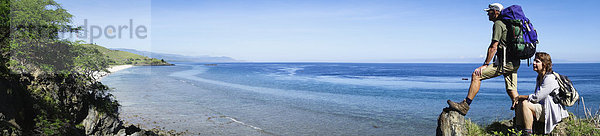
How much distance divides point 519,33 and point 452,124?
229 cm

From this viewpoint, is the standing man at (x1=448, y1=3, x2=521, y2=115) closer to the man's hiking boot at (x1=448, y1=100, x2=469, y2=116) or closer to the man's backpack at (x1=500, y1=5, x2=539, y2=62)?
the man's backpack at (x1=500, y1=5, x2=539, y2=62)

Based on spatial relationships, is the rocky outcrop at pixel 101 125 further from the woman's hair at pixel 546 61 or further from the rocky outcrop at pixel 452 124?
the woman's hair at pixel 546 61

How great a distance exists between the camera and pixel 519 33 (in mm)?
6348

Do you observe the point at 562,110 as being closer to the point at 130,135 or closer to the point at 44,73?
the point at 130,135

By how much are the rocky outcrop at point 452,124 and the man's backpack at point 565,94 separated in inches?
67.9

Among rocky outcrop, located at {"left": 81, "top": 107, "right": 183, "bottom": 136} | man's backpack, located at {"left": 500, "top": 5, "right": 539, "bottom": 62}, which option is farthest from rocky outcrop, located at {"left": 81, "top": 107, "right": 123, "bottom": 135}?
man's backpack, located at {"left": 500, "top": 5, "right": 539, "bottom": 62}

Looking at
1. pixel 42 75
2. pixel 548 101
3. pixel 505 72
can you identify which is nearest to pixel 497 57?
pixel 505 72

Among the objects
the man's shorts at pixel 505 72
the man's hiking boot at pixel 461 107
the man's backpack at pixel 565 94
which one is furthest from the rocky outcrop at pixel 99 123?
the man's backpack at pixel 565 94

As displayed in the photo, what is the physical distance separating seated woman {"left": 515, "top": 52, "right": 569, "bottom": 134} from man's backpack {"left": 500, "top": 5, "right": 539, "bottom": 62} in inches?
Answer: 13.7

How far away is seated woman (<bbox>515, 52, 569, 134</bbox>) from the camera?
6.47 metres

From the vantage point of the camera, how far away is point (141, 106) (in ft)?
72.5

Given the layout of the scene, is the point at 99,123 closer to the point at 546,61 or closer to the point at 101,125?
the point at 101,125

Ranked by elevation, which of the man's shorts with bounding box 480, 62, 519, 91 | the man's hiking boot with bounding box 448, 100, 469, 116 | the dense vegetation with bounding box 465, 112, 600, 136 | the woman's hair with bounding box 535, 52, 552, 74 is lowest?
the dense vegetation with bounding box 465, 112, 600, 136

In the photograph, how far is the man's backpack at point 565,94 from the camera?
6.39m
